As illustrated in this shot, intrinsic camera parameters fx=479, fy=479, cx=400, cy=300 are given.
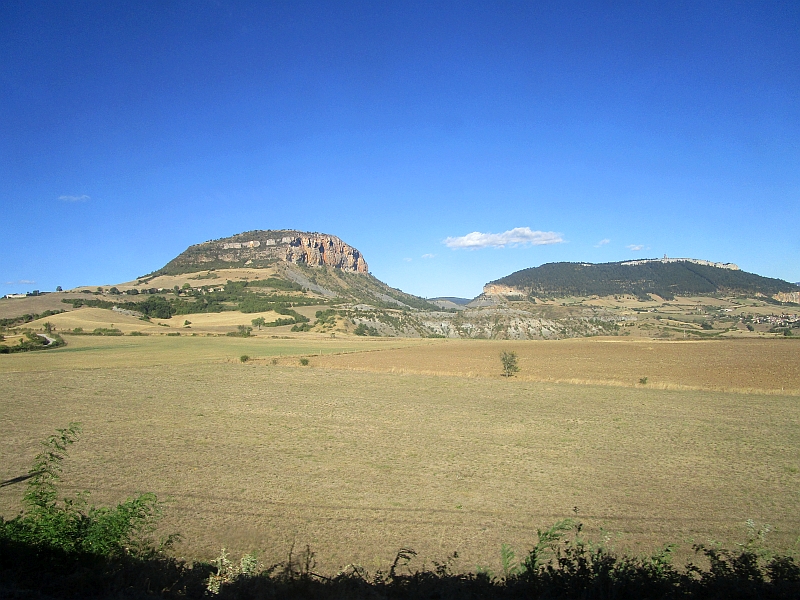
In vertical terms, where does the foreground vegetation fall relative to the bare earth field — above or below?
above

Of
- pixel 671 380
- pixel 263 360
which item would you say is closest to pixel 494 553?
pixel 671 380

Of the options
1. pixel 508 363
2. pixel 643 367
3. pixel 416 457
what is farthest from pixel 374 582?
pixel 643 367

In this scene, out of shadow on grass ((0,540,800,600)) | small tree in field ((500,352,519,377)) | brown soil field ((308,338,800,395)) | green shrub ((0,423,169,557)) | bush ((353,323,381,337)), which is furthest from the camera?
bush ((353,323,381,337))

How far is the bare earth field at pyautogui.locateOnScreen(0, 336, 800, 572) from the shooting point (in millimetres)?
9938

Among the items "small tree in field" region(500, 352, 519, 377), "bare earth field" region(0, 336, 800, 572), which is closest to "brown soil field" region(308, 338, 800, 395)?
"small tree in field" region(500, 352, 519, 377)

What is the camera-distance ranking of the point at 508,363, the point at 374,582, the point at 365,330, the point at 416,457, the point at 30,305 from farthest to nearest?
the point at 365,330 → the point at 30,305 → the point at 508,363 → the point at 416,457 → the point at 374,582

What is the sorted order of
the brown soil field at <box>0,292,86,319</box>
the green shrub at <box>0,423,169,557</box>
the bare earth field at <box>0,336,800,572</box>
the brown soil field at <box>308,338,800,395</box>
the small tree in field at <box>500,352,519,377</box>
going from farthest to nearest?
the brown soil field at <box>0,292,86,319</box> → the small tree in field at <box>500,352,519,377</box> → the brown soil field at <box>308,338,800,395</box> → the bare earth field at <box>0,336,800,572</box> → the green shrub at <box>0,423,169,557</box>

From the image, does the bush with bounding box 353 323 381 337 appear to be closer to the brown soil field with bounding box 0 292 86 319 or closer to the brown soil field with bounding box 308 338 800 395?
the brown soil field with bounding box 308 338 800 395

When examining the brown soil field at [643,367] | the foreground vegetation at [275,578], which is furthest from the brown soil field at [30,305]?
the foreground vegetation at [275,578]

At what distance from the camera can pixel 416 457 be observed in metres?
15.5

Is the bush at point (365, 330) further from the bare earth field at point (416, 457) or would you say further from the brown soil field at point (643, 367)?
the bare earth field at point (416, 457)

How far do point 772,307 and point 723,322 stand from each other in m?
49.8

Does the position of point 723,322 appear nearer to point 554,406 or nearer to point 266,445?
point 554,406

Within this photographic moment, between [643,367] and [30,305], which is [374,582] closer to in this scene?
[643,367]
